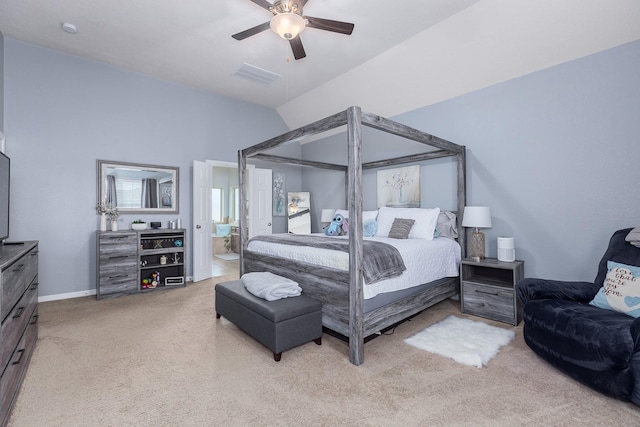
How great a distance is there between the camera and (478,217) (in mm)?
3391

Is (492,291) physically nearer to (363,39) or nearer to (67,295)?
(363,39)

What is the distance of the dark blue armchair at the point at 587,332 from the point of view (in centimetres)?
176

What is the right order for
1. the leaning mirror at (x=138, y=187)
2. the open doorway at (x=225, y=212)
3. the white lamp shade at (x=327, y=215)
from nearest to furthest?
1. the leaning mirror at (x=138, y=187)
2. the white lamp shade at (x=327, y=215)
3. the open doorway at (x=225, y=212)

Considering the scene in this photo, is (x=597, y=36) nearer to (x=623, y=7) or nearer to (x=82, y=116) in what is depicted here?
(x=623, y=7)

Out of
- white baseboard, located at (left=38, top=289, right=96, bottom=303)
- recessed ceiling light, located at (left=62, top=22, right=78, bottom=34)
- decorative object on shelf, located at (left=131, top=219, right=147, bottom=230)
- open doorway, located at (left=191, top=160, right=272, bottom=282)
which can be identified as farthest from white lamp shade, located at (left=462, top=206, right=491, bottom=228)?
white baseboard, located at (left=38, top=289, right=96, bottom=303)

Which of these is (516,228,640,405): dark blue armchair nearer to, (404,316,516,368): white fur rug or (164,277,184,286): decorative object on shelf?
(404,316,516,368): white fur rug

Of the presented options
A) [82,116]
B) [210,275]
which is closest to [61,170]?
[82,116]

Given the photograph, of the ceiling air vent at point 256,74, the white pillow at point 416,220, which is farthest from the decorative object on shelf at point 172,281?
the ceiling air vent at point 256,74

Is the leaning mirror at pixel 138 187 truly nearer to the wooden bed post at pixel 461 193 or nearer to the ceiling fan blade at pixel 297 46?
the ceiling fan blade at pixel 297 46

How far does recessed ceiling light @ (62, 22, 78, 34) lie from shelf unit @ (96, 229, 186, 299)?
2498 millimetres

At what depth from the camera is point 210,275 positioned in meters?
5.29

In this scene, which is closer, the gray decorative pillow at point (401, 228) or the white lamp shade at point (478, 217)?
the white lamp shade at point (478, 217)

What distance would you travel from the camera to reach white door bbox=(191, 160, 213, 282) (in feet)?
16.4

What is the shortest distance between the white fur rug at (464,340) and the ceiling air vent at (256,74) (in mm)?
4166
